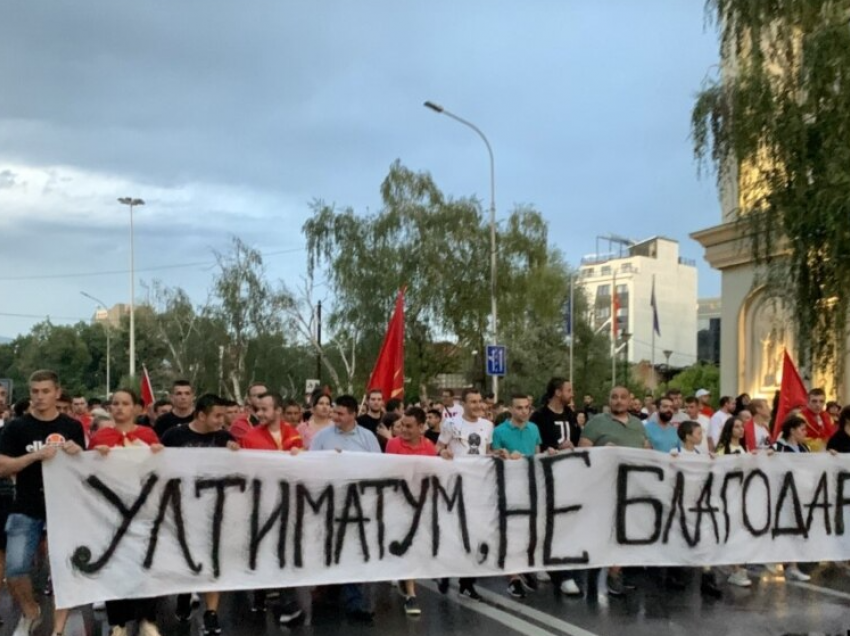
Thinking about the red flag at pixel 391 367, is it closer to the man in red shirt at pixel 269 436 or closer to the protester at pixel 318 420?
the protester at pixel 318 420

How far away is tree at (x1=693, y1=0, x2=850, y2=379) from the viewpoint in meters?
13.9

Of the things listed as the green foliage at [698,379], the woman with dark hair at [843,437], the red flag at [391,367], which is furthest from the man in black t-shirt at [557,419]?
the green foliage at [698,379]

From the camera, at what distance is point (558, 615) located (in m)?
6.98

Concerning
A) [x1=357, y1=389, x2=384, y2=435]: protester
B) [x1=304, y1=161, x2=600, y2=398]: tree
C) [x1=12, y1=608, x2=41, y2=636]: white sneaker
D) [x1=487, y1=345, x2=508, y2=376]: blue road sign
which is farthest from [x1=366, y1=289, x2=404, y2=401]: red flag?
[x1=304, y1=161, x2=600, y2=398]: tree

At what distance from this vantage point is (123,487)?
249 inches

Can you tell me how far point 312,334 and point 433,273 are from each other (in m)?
9.41

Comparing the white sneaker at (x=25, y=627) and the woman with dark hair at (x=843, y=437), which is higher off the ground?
the woman with dark hair at (x=843, y=437)

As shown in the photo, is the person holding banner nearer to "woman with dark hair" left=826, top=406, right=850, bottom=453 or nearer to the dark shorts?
the dark shorts

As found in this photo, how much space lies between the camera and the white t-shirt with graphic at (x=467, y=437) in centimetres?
941

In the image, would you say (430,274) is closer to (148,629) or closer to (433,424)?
(433,424)

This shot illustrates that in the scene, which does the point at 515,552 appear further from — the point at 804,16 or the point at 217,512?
the point at 804,16

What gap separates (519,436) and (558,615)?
1.52 m

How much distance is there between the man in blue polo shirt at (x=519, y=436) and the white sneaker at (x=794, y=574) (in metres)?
2.36

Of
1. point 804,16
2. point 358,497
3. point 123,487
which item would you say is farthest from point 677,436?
point 804,16
